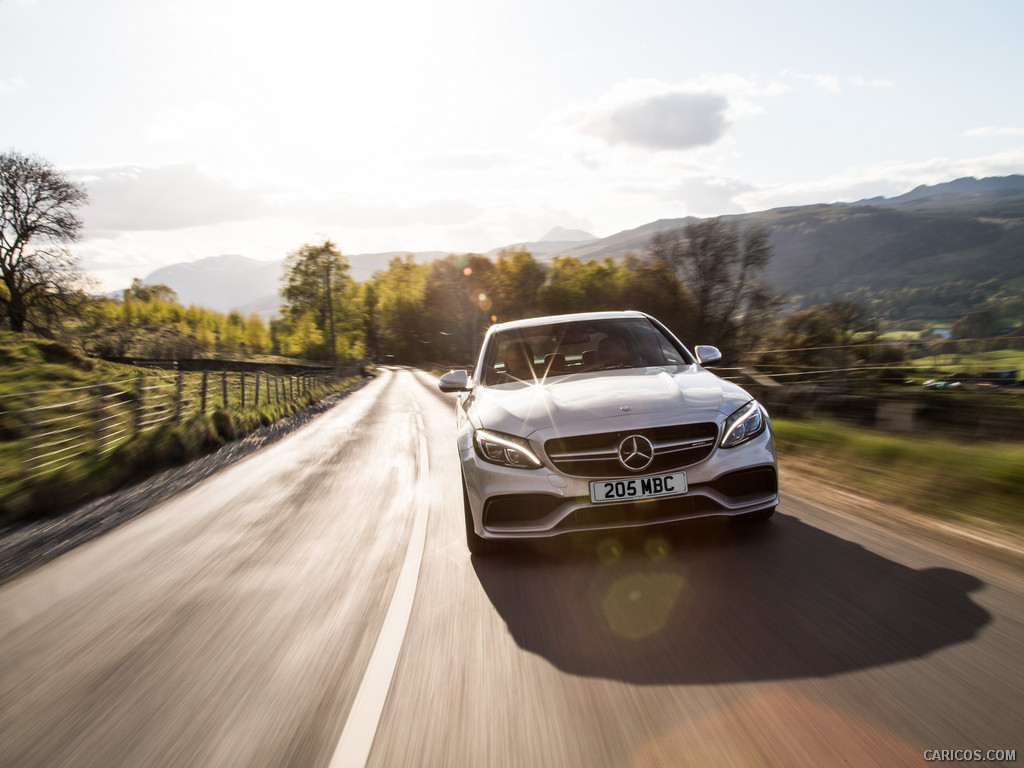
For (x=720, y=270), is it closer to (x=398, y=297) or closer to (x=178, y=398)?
(x=178, y=398)

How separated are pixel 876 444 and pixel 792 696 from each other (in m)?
4.92

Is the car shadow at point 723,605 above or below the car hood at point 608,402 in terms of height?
below

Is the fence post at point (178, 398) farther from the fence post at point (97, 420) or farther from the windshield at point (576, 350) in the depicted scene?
the windshield at point (576, 350)

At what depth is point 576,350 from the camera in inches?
228

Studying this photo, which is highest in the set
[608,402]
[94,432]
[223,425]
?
[608,402]

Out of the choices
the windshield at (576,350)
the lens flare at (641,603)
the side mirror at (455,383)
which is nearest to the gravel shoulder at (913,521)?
the windshield at (576,350)

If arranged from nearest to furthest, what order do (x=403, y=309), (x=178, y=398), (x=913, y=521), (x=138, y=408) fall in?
1. (x=913, y=521)
2. (x=138, y=408)
3. (x=178, y=398)
4. (x=403, y=309)

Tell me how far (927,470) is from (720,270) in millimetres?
47209

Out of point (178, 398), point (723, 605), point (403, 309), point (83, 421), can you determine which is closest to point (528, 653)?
point (723, 605)

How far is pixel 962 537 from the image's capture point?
443 cm

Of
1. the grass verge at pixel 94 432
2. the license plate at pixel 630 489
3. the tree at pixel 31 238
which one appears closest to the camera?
the license plate at pixel 630 489

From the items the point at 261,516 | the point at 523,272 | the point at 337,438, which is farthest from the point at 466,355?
the point at 261,516

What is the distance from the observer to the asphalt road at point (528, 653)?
238 cm

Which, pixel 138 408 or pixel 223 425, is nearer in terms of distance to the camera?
pixel 138 408
